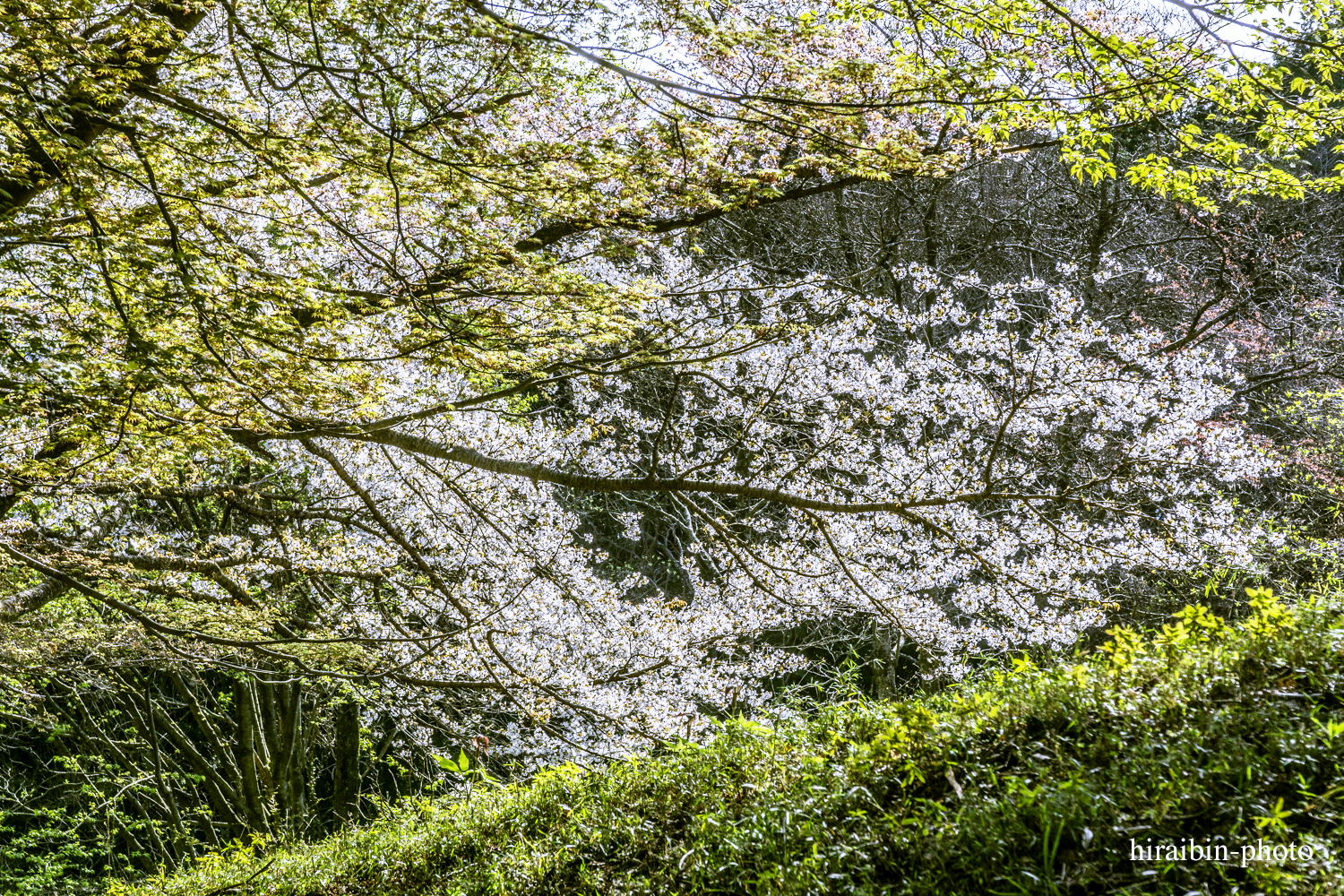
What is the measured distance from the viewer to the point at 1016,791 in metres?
2.28

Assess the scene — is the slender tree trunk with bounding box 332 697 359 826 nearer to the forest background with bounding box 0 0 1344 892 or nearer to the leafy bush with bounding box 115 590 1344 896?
the forest background with bounding box 0 0 1344 892

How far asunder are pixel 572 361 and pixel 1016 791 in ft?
12.2

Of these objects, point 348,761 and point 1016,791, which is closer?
point 1016,791

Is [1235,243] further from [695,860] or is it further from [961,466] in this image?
[695,860]

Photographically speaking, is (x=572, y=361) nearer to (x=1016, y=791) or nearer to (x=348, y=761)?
(x=1016, y=791)

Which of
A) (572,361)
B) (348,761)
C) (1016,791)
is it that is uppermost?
(572,361)

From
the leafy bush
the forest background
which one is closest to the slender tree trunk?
the forest background

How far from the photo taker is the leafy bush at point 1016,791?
6.49 ft

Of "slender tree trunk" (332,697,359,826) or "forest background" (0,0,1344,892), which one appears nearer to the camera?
"forest background" (0,0,1344,892)

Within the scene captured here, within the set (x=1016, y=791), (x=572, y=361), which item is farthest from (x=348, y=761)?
(x=1016, y=791)

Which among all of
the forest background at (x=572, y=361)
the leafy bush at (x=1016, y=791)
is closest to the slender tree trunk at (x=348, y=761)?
the forest background at (x=572, y=361)

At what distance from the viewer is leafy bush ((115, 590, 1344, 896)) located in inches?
77.9

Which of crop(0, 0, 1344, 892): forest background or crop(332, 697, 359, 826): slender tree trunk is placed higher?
crop(0, 0, 1344, 892): forest background

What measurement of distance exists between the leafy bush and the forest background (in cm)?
110
